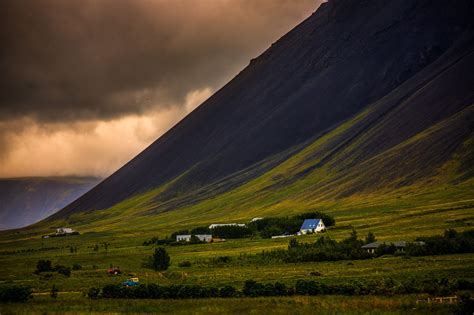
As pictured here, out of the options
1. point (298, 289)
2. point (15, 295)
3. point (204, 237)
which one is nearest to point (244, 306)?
point (298, 289)

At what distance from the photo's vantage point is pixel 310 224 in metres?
142

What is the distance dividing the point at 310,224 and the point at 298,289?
8502 centimetres

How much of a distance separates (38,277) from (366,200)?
115930 millimetres

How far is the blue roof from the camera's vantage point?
459ft

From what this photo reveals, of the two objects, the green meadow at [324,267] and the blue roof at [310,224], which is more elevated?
the blue roof at [310,224]

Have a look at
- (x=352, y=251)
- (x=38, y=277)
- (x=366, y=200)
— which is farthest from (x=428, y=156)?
(x=38, y=277)

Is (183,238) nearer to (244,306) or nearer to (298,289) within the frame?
(298,289)

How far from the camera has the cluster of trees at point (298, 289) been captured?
53.8m

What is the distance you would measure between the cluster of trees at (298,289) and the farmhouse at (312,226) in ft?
259

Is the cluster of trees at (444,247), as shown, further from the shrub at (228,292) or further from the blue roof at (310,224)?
the blue roof at (310,224)

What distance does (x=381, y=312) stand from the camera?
1807 inches

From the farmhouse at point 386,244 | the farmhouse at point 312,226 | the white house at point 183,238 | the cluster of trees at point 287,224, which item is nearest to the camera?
the farmhouse at point 386,244

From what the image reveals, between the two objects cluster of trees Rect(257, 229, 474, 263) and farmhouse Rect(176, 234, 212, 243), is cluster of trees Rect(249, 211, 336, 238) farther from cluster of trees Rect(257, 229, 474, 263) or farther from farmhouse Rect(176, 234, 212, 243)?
cluster of trees Rect(257, 229, 474, 263)

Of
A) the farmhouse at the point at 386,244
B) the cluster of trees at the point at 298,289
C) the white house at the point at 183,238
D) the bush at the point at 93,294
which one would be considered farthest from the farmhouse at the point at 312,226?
the bush at the point at 93,294
